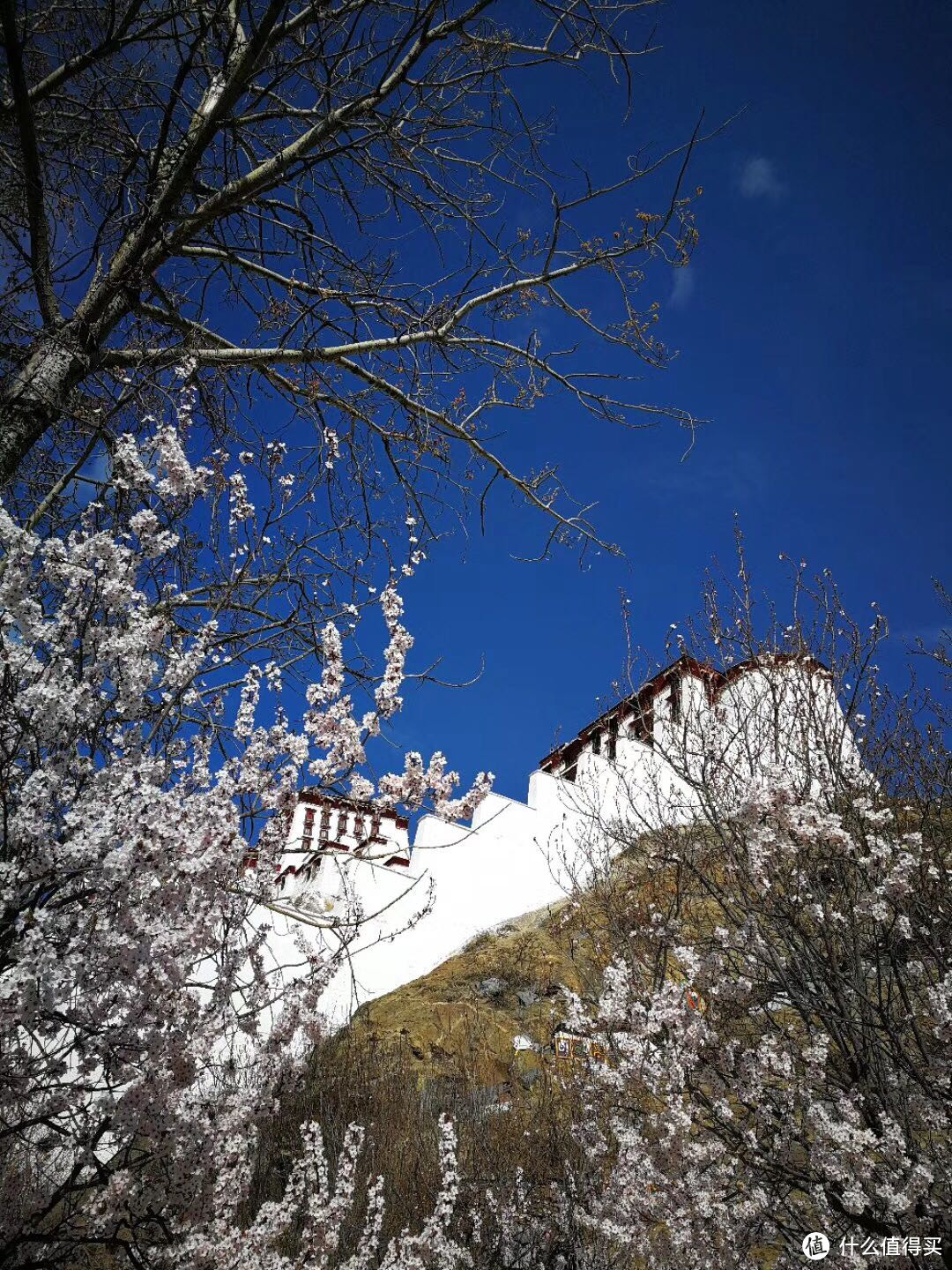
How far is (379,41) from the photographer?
10.3 ft

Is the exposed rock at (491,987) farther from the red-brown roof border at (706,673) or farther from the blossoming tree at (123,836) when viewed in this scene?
the blossoming tree at (123,836)

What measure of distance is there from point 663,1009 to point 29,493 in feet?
12.5

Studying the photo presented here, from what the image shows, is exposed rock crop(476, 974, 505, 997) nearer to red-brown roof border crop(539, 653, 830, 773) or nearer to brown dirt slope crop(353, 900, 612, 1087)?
brown dirt slope crop(353, 900, 612, 1087)

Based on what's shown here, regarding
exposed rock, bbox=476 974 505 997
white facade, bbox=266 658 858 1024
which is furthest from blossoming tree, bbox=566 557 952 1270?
exposed rock, bbox=476 974 505 997

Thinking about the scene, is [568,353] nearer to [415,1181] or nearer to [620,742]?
[415,1181]

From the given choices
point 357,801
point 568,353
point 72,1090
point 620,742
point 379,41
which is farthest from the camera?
point 620,742

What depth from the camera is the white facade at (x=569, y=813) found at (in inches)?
253

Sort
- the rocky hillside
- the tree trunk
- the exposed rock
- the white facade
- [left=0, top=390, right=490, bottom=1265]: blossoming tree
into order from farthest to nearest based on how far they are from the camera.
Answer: the exposed rock < the rocky hillside < the white facade < the tree trunk < [left=0, top=390, right=490, bottom=1265]: blossoming tree

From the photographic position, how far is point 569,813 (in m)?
15.9

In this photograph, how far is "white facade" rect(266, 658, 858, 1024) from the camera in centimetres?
643

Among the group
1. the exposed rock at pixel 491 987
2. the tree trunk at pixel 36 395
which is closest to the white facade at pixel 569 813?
the exposed rock at pixel 491 987

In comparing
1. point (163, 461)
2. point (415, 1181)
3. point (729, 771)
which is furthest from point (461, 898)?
point (163, 461)

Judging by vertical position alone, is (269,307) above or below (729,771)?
above

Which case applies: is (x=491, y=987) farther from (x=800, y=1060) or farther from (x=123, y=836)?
(x=123, y=836)
